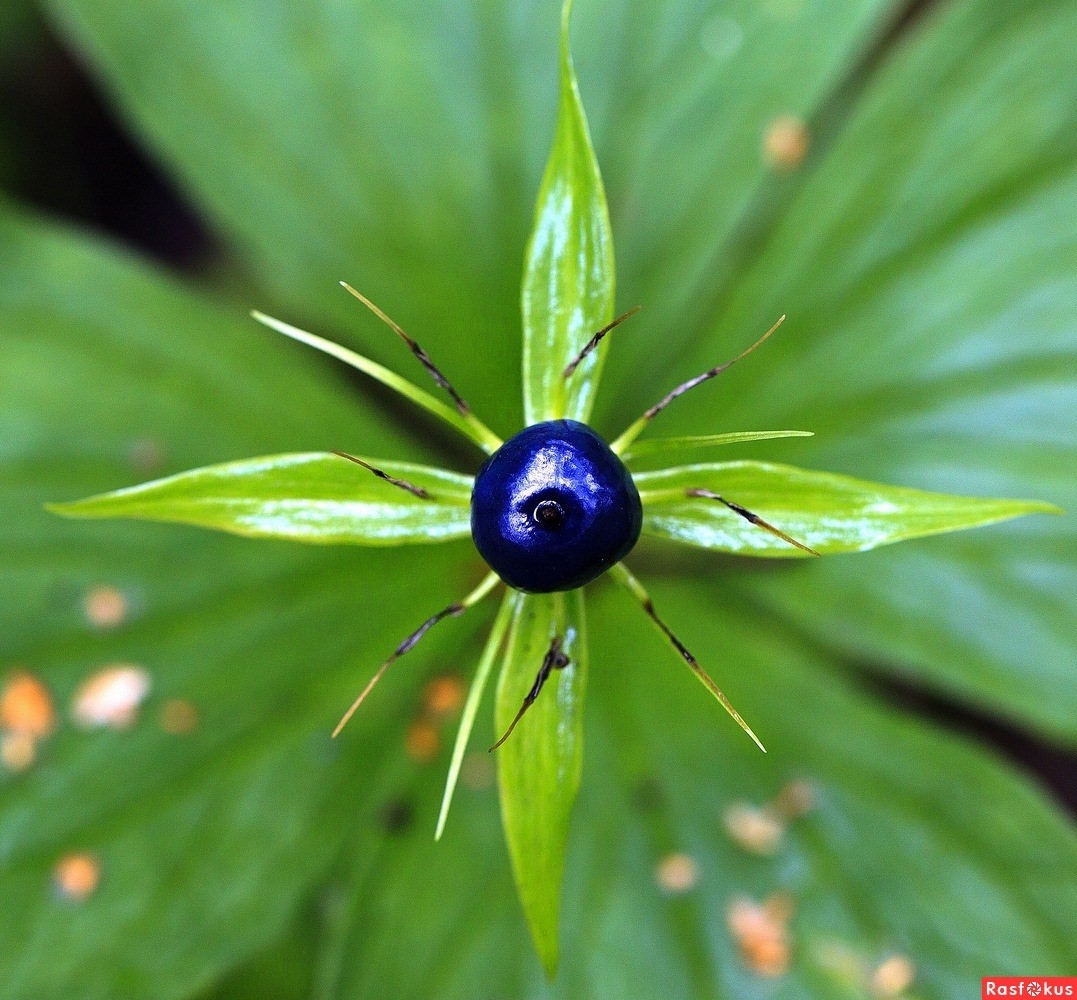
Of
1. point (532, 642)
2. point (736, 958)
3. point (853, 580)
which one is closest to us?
point (532, 642)

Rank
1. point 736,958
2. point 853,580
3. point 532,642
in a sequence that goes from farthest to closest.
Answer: point 853,580
point 736,958
point 532,642

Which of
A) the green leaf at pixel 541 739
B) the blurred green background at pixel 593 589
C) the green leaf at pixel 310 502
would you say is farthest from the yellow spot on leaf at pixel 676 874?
the green leaf at pixel 310 502

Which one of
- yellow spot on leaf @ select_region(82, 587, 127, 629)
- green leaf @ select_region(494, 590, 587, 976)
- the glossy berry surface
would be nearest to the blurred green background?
yellow spot on leaf @ select_region(82, 587, 127, 629)

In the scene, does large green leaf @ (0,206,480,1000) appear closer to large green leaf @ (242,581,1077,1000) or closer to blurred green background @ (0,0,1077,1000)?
blurred green background @ (0,0,1077,1000)

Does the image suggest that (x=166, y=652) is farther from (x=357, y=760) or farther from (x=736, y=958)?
(x=736, y=958)

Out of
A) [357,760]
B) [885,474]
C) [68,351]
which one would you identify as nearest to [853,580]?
[885,474]

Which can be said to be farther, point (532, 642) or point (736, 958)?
point (736, 958)
